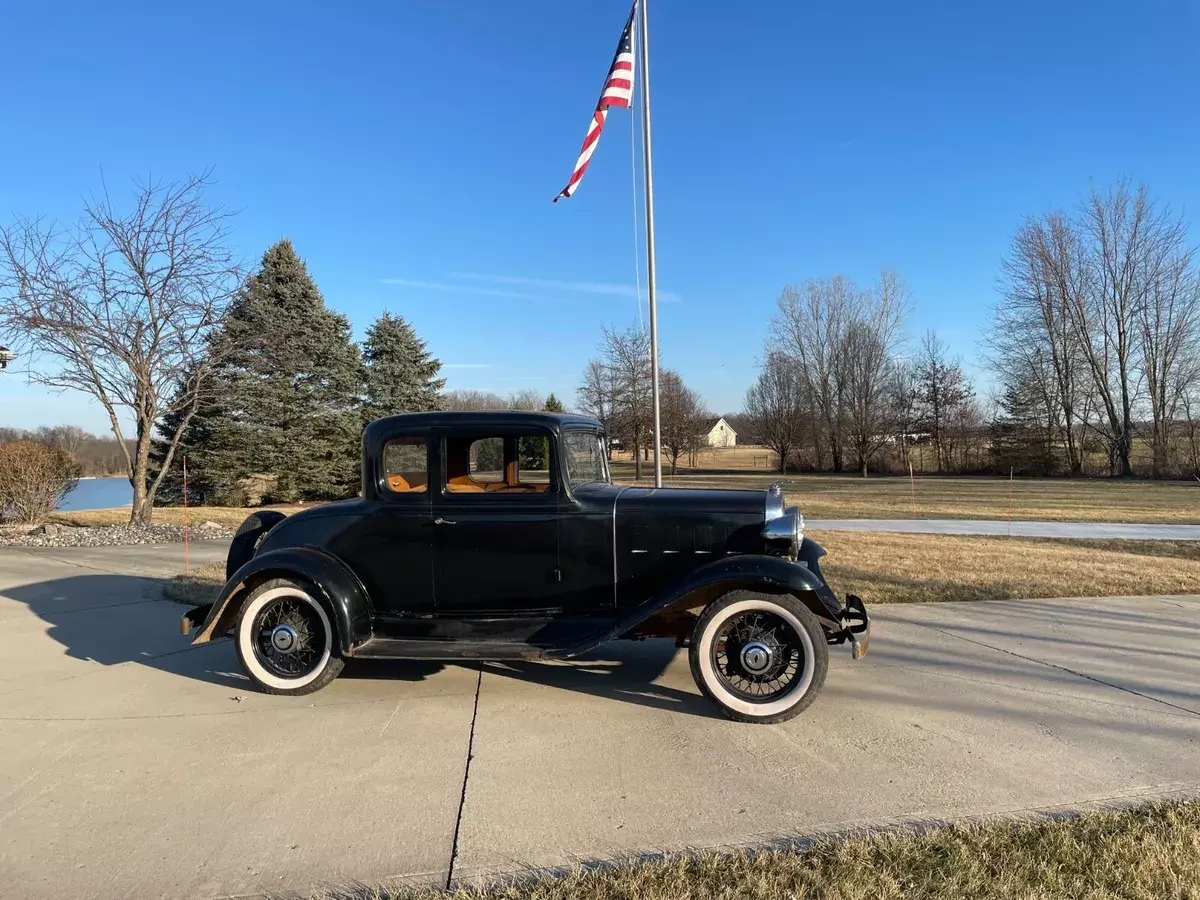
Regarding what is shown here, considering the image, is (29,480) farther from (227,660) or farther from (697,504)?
(697,504)

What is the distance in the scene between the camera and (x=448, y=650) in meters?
4.01

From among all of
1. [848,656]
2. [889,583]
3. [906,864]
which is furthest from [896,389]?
[906,864]

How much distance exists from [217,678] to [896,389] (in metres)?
39.8

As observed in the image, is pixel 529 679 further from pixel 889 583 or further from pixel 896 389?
pixel 896 389

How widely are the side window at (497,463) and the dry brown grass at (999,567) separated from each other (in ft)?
12.6

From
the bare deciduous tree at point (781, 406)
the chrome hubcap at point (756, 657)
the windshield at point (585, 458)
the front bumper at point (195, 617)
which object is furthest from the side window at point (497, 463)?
the bare deciduous tree at point (781, 406)

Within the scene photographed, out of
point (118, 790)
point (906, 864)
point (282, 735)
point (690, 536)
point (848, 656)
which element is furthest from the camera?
point (848, 656)

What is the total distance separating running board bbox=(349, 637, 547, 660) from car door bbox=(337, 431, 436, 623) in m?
0.27

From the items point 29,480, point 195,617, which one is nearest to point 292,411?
point 29,480

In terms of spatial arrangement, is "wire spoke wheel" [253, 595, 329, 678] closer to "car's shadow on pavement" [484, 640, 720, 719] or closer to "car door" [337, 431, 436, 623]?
"car door" [337, 431, 436, 623]

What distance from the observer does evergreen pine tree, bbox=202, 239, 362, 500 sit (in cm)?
2112

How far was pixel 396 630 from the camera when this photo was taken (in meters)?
4.29

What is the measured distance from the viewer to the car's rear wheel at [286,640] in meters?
4.20

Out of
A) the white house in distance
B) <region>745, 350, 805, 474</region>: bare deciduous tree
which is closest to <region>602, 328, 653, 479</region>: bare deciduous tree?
<region>745, 350, 805, 474</region>: bare deciduous tree
